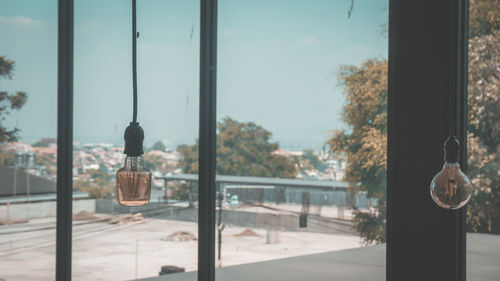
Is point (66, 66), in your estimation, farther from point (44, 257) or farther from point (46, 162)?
point (44, 257)

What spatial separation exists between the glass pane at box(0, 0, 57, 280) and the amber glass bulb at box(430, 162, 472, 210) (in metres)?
2.02

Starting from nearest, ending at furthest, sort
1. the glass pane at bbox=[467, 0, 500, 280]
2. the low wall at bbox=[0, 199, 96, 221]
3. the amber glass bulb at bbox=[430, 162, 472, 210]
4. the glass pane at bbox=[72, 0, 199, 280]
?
the amber glass bulb at bbox=[430, 162, 472, 210], the glass pane at bbox=[467, 0, 500, 280], the glass pane at bbox=[72, 0, 199, 280], the low wall at bbox=[0, 199, 96, 221]

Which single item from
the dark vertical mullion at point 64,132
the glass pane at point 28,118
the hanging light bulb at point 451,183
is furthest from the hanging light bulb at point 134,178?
the glass pane at point 28,118

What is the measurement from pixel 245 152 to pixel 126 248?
74cm

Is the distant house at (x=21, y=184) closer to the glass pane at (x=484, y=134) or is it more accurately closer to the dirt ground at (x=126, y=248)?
the dirt ground at (x=126, y=248)

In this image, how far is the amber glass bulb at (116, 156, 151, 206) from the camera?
1.29m

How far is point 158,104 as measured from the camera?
260 centimetres

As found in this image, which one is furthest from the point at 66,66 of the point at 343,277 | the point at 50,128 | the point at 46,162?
the point at 343,277

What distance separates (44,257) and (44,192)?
12.5 inches

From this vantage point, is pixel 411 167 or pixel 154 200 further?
pixel 154 200

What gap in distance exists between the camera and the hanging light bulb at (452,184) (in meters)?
1.21

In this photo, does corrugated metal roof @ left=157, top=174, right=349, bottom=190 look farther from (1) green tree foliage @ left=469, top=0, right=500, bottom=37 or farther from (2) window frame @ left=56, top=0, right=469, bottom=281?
(1) green tree foliage @ left=469, top=0, right=500, bottom=37

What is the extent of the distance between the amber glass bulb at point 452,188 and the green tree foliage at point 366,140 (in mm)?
876

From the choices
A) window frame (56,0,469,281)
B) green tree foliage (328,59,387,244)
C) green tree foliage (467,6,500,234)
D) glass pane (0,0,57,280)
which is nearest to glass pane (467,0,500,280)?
green tree foliage (467,6,500,234)
